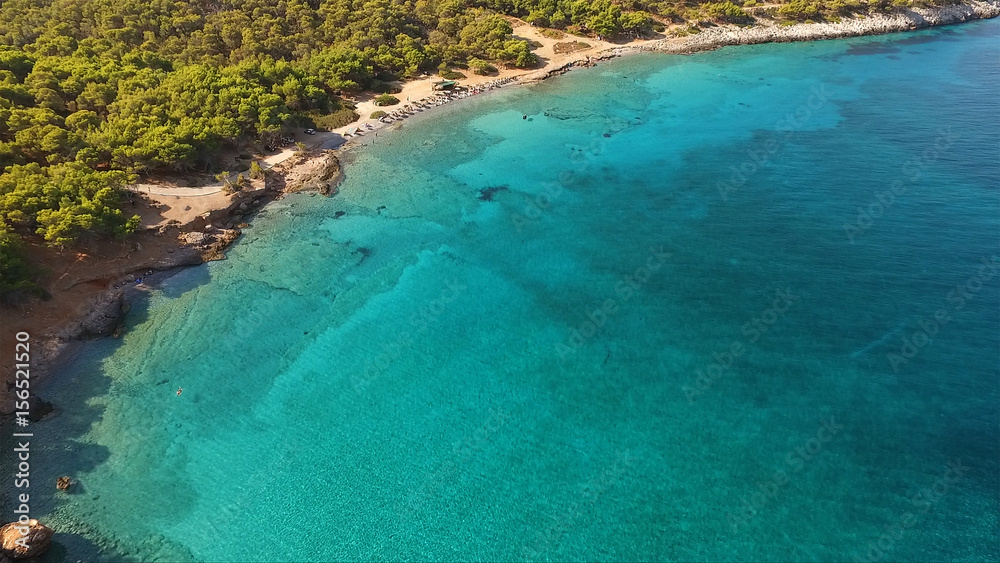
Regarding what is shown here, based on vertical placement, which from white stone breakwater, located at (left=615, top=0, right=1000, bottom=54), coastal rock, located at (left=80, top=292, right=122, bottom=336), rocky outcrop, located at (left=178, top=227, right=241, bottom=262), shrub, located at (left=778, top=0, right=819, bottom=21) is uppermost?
shrub, located at (left=778, top=0, right=819, bottom=21)

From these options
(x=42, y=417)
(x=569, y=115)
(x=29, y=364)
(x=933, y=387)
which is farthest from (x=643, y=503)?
(x=569, y=115)

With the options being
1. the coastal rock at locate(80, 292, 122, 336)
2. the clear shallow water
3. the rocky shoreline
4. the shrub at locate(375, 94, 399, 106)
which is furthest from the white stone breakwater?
the coastal rock at locate(80, 292, 122, 336)

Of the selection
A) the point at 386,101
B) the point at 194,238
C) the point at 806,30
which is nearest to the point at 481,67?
the point at 386,101

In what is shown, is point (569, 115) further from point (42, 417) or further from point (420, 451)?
point (42, 417)

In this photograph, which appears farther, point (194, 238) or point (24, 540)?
point (194, 238)

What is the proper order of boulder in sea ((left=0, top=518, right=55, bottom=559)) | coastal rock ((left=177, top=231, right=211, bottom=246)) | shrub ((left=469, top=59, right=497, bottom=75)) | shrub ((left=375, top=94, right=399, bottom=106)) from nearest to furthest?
boulder in sea ((left=0, top=518, right=55, bottom=559)) → coastal rock ((left=177, top=231, right=211, bottom=246)) → shrub ((left=375, top=94, right=399, bottom=106)) → shrub ((left=469, top=59, right=497, bottom=75))

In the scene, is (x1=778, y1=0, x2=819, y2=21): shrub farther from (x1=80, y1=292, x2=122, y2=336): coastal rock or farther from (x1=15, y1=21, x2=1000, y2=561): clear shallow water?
(x1=80, y1=292, x2=122, y2=336): coastal rock

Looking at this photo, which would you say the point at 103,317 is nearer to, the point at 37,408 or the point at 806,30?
the point at 37,408
